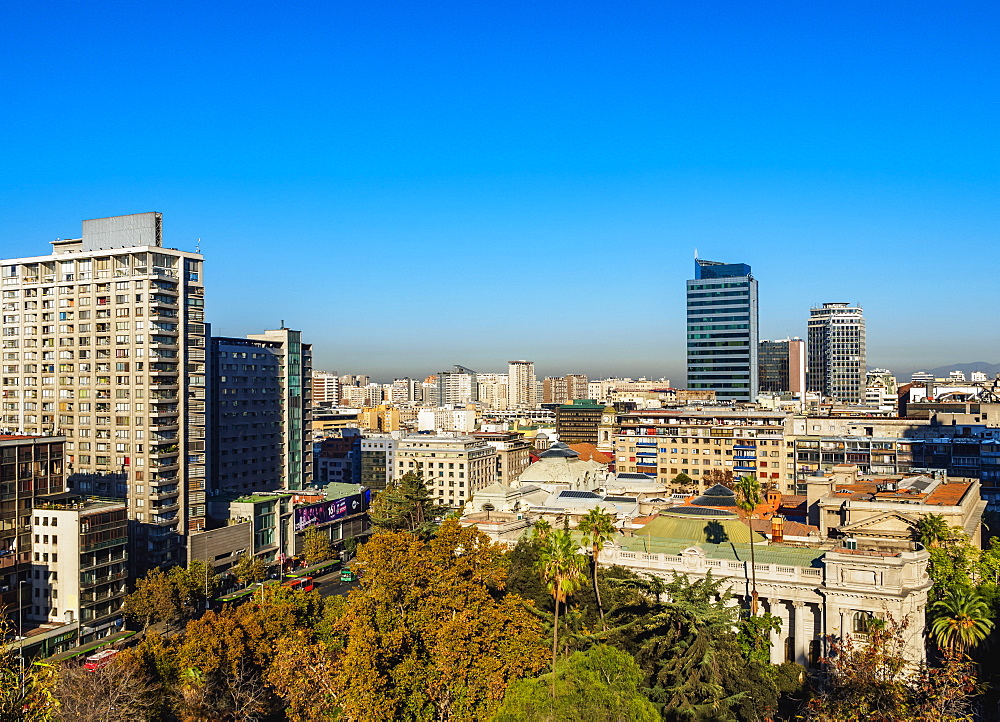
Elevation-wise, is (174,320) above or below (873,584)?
above

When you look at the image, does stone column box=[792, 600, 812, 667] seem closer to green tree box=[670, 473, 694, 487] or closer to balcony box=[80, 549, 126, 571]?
balcony box=[80, 549, 126, 571]

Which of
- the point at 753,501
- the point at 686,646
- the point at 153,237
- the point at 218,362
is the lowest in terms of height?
the point at 686,646

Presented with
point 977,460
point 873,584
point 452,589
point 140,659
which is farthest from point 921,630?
point 977,460

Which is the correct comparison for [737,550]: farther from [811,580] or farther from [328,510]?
[328,510]

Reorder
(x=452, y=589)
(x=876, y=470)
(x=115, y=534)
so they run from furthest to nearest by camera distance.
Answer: (x=876, y=470) < (x=115, y=534) < (x=452, y=589)

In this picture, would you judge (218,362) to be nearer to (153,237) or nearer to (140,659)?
(153,237)

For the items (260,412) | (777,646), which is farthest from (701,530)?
(260,412)
